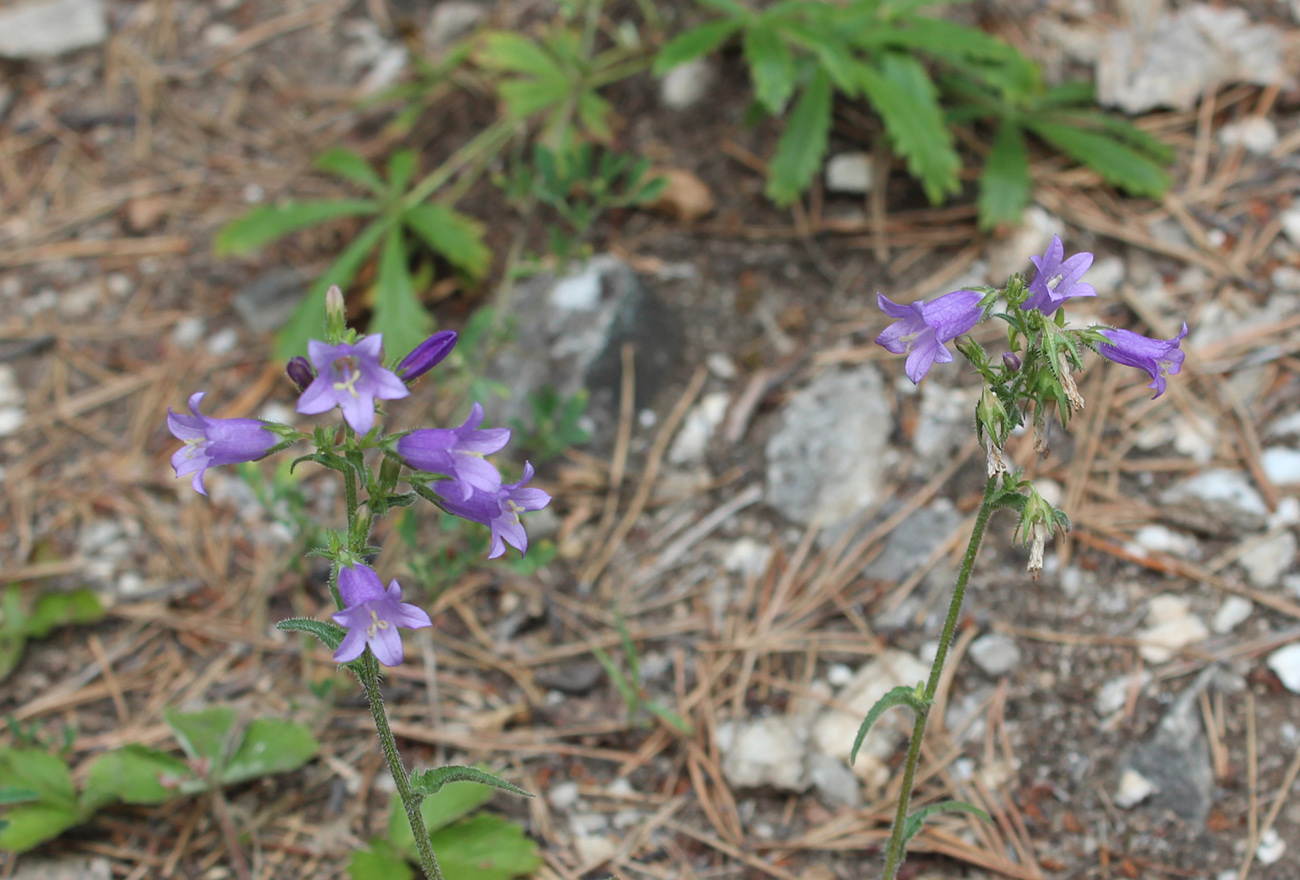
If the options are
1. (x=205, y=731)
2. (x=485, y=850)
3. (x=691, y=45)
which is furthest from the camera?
(x=691, y=45)

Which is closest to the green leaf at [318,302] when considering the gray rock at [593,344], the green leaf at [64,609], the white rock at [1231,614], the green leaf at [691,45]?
the gray rock at [593,344]

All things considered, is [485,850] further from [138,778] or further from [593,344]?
[593,344]

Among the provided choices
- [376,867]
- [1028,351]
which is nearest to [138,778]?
[376,867]

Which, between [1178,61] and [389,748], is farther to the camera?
[1178,61]

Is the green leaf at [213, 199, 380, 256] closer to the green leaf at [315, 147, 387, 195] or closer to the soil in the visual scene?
the green leaf at [315, 147, 387, 195]

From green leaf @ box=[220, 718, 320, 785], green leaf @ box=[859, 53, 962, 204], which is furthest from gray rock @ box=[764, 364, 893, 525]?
green leaf @ box=[220, 718, 320, 785]

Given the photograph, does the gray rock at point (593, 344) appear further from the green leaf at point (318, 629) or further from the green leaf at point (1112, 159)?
the green leaf at point (318, 629)
